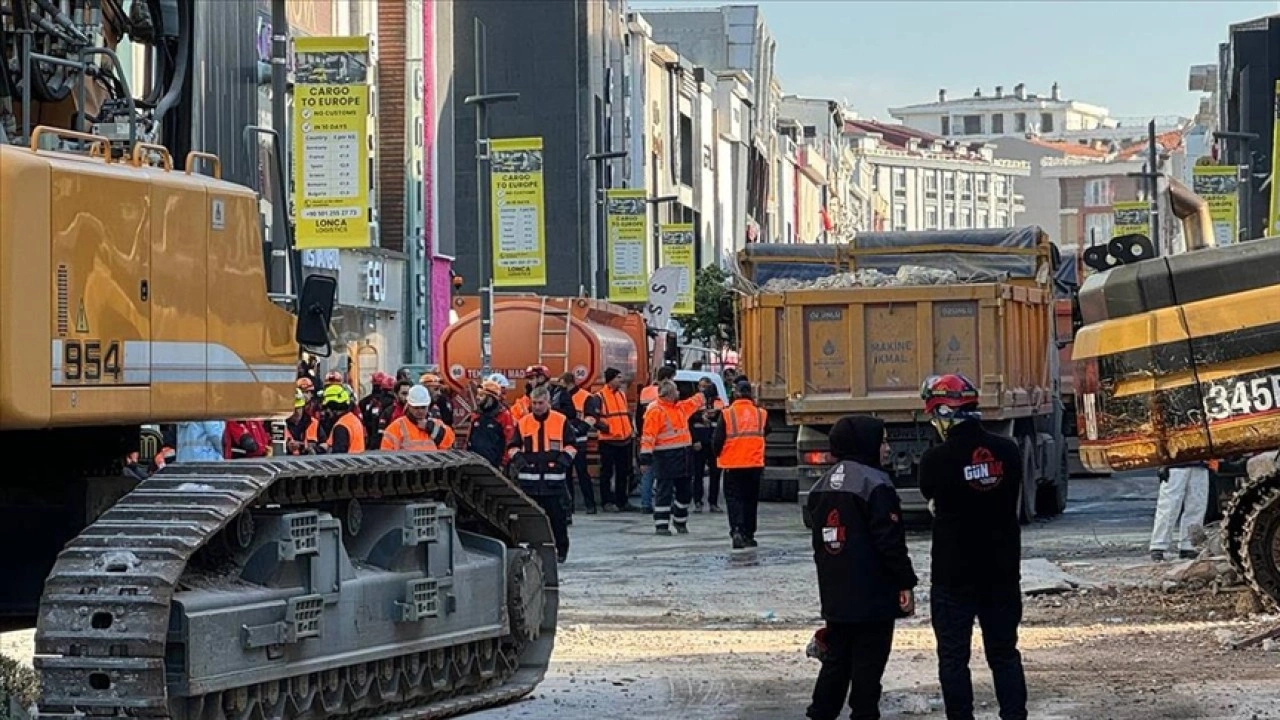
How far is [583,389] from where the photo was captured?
3203 cm

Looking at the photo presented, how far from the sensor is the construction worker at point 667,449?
26219 mm

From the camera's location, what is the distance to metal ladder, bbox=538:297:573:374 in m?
33.2

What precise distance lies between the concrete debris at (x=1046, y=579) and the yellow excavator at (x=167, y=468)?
6.99 m

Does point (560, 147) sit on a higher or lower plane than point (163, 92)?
higher

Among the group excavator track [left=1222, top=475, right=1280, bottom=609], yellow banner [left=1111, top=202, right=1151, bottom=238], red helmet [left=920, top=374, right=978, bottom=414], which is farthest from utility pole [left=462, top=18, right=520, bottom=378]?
yellow banner [left=1111, top=202, right=1151, bottom=238]

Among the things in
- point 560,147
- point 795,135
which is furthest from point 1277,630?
point 795,135

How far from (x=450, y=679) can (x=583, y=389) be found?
1912 centimetres

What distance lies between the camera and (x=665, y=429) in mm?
26219

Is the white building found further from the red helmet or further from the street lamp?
the red helmet

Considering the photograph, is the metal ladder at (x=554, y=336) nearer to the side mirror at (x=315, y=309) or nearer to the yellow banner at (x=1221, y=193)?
the yellow banner at (x=1221, y=193)

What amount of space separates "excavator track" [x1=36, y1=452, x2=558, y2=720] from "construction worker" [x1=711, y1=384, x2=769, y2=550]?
971 cm

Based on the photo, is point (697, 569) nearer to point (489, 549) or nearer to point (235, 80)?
point (235, 80)

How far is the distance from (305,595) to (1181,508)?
460 inches

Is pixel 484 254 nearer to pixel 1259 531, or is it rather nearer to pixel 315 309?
pixel 1259 531
